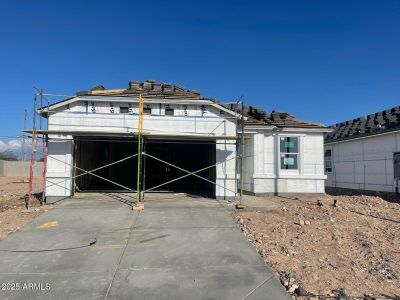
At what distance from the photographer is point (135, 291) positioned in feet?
17.5

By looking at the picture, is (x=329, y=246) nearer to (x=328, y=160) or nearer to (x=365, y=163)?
(x=365, y=163)

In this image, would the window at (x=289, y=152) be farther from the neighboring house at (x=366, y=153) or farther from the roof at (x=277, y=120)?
the neighboring house at (x=366, y=153)

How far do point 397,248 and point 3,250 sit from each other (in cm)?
935

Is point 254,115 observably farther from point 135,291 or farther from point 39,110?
point 135,291

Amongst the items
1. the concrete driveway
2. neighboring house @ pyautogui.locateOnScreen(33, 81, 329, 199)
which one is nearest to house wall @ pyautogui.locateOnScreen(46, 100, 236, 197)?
neighboring house @ pyautogui.locateOnScreen(33, 81, 329, 199)

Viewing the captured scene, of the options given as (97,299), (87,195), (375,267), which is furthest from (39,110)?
(375,267)

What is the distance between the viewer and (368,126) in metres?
21.2

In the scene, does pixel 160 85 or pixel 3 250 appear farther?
pixel 160 85

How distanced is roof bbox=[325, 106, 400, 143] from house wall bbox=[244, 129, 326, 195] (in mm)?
5015

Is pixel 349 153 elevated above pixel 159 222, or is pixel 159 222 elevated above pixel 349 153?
Result: pixel 349 153

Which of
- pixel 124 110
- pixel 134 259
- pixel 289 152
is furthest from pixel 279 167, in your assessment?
pixel 134 259

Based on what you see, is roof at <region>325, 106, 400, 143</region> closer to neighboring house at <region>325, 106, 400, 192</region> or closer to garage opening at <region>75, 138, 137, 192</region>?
neighboring house at <region>325, 106, 400, 192</region>

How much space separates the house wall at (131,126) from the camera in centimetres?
1291

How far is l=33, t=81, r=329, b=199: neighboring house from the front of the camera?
42.4 ft
